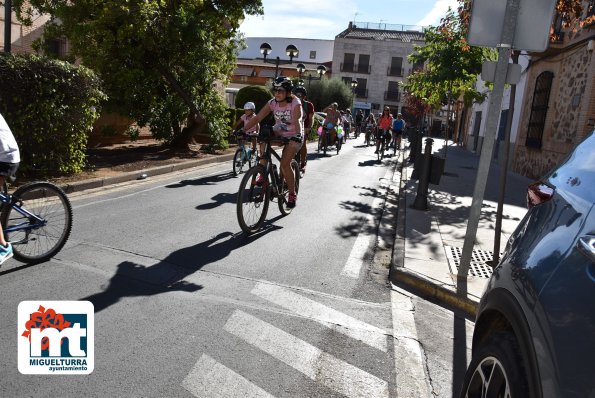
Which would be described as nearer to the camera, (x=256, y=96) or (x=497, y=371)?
(x=497, y=371)

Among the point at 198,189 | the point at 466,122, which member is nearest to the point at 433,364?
the point at 198,189

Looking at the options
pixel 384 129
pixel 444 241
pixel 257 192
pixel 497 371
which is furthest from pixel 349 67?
pixel 497 371

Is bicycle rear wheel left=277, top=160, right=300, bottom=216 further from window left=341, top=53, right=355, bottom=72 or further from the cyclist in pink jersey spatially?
window left=341, top=53, right=355, bottom=72

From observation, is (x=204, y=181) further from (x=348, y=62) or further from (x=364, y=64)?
(x=364, y=64)

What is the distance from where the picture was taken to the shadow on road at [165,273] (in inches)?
157

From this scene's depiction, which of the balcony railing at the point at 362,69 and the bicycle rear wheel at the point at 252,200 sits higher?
the balcony railing at the point at 362,69

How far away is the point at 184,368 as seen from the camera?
2.99 metres

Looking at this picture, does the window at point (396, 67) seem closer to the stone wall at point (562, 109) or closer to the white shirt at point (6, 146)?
the stone wall at point (562, 109)

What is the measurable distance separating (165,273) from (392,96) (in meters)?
61.2

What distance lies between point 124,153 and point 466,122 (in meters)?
28.2

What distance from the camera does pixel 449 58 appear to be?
13641 millimetres

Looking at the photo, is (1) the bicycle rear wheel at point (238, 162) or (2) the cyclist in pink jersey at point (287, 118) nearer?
(2) the cyclist in pink jersey at point (287, 118)

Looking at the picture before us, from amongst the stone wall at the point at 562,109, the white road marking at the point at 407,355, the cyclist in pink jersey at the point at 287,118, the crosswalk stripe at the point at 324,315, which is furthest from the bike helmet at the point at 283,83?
the stone wall at the point at 562,109

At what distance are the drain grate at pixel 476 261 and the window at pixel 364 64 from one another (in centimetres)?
5879
